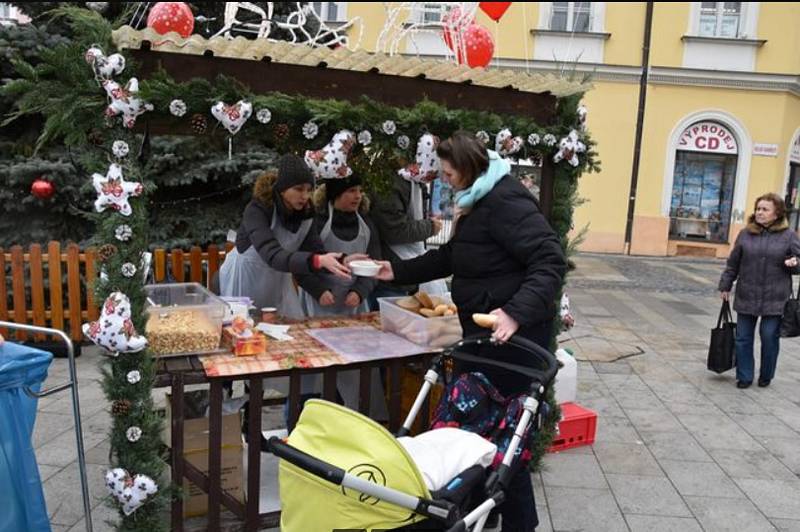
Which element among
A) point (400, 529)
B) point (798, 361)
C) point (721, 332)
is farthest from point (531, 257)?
point (798, 361)

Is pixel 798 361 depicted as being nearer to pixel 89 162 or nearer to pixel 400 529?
pixel 400 529

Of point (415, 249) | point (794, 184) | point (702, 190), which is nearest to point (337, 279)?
point (415, 249)

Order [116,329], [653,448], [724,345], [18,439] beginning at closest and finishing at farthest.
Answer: [18,439] < [116,329] < [653,448] < [724,345]

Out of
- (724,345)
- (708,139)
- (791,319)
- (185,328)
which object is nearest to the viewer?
(185,328)

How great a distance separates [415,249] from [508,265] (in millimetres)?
2025

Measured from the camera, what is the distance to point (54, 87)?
2736mm

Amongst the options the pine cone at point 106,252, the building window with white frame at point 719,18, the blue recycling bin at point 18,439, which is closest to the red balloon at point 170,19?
the pine cone at point 106,252

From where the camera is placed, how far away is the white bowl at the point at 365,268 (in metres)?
3.61

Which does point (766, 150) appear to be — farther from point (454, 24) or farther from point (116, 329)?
point (116, 329)

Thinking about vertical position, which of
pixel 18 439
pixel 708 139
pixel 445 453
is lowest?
pixel 18 439

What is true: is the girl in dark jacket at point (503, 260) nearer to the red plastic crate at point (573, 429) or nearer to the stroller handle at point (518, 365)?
the stroller handle at point (518, 365)

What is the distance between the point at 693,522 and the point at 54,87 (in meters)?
3.89

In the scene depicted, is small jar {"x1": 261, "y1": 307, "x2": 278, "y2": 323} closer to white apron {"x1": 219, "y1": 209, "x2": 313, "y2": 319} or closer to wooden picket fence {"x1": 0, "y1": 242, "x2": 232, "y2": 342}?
white apron {"x1": 219, "y1": 209, "x2": 313, "y2": 319}

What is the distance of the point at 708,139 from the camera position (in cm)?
1594
